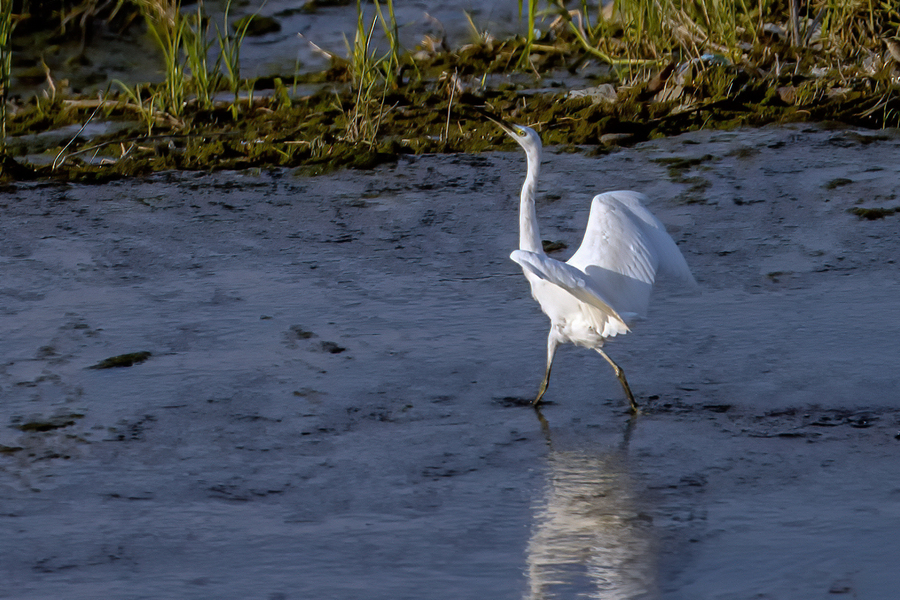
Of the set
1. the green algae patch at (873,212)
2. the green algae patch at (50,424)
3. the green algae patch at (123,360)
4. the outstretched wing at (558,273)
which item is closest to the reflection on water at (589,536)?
the outstretched wing at (558,273)

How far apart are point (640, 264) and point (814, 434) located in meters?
0.76

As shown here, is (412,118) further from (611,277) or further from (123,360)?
(611,277)

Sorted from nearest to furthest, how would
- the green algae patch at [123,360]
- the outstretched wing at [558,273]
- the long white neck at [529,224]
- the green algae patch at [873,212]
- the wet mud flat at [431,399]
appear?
the wet mud flat at [431,399] → the outstretched wing at [558,273] → the long white neck at [529,224] → the green algae patch at [123,360] → the green algae patch at [873,212]

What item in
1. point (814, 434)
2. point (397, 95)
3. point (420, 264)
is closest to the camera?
point (814, 434)

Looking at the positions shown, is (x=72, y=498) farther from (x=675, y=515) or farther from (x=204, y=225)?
(x=204, y=225)

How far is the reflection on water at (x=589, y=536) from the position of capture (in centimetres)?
288

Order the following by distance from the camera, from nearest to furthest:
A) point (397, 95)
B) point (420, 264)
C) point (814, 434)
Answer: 1. point (814, 434)
2. point (420, 264)
3. point (397, 95)

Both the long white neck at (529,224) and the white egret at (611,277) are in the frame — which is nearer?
the white egret at (611,277)

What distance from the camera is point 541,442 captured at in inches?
150

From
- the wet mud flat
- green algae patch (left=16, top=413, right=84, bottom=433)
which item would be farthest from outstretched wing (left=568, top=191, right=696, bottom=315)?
green algae patch (left=16, top=413, right=84, bottom=433)

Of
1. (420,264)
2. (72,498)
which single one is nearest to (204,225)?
(420,264)

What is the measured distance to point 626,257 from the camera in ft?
13.4

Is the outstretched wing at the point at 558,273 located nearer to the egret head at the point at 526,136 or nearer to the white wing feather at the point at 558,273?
the white wing feather at the point at 558,273

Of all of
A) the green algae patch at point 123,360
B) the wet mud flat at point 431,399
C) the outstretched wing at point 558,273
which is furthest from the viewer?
the green algae patch at point 123,360
